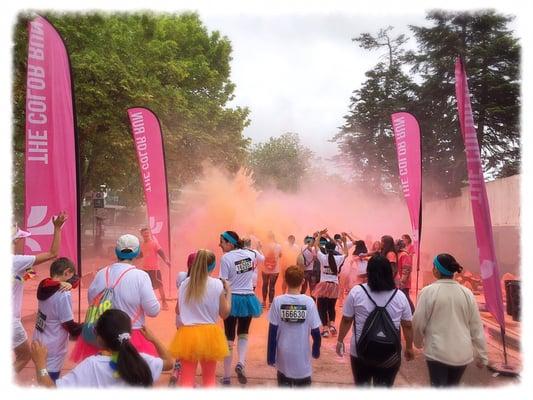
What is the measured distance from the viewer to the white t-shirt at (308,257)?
10.1m

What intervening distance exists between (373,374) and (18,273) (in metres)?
3.54

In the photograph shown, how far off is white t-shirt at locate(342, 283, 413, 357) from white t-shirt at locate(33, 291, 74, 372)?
2512 millimetres

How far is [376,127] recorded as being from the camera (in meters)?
31.6

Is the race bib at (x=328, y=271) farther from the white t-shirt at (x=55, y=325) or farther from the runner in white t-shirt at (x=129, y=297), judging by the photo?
the white t-shirt at (x=55, y=325)

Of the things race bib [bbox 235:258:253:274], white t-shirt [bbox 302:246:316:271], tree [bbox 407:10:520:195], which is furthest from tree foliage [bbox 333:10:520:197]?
race bib [bbox 235:258:253:274]

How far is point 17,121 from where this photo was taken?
16875mm

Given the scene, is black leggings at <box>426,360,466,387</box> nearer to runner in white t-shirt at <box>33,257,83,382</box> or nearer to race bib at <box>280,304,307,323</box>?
race bib at <box>280,304,307,323</box>

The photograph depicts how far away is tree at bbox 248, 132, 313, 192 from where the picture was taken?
5494cm

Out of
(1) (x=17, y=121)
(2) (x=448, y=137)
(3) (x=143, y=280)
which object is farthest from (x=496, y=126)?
(3) (x=143, y=280)

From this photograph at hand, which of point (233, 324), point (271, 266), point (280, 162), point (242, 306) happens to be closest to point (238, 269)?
point (242, 306)

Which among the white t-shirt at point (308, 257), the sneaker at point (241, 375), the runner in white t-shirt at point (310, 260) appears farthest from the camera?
the white t-shirt at point (308, 257)

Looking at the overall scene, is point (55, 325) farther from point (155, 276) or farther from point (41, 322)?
point (155, 276)

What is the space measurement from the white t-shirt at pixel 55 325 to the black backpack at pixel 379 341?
266 cm

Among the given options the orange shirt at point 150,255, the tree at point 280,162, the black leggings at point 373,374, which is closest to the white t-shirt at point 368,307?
the black leggings at point 373,374
